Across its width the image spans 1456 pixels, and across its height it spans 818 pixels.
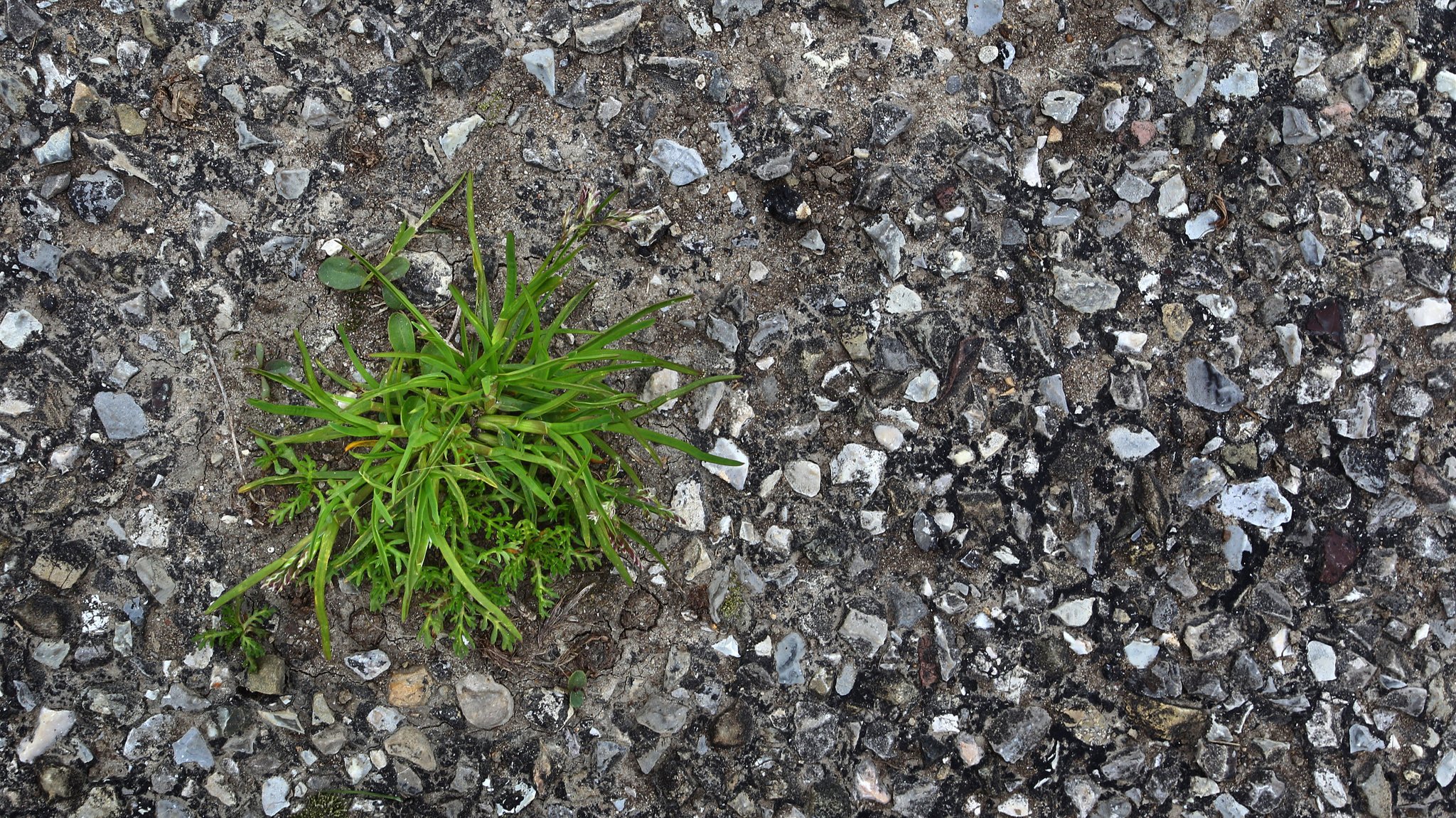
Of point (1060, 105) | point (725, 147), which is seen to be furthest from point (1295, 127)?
point (725, 147)

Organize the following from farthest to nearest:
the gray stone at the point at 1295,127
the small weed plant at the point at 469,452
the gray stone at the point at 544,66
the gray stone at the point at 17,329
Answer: the gray stone at the point at 1295,127
the gray stone at the point at 544,66
the gray stone at the point at 17,329
the small weed plant at the point at 469,452

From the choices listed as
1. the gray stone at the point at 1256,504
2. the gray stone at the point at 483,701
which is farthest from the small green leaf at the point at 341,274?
the gray stone at the point at 1256,504

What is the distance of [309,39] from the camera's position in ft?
7.22

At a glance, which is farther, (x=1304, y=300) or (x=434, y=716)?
(x=1304, y=300)

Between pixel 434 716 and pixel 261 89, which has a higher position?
pixel 261 89

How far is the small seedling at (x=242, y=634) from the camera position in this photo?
83.4 inches

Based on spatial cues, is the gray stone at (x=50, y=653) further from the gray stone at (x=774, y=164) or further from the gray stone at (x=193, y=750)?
the gray stone at (x=774, y=164)

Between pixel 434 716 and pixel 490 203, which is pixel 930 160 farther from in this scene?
pixel 434 716

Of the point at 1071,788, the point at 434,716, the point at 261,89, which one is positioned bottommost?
the point at 1071,788

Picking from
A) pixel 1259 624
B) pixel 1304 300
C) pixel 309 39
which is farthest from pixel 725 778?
pixel 309 39

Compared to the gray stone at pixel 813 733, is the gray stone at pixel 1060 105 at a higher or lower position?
higher

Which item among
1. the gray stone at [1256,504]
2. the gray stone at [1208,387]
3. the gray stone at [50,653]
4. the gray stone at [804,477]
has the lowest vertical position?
the gray stone at [50,653]

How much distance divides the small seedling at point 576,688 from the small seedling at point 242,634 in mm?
715

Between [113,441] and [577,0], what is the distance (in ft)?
5.00
